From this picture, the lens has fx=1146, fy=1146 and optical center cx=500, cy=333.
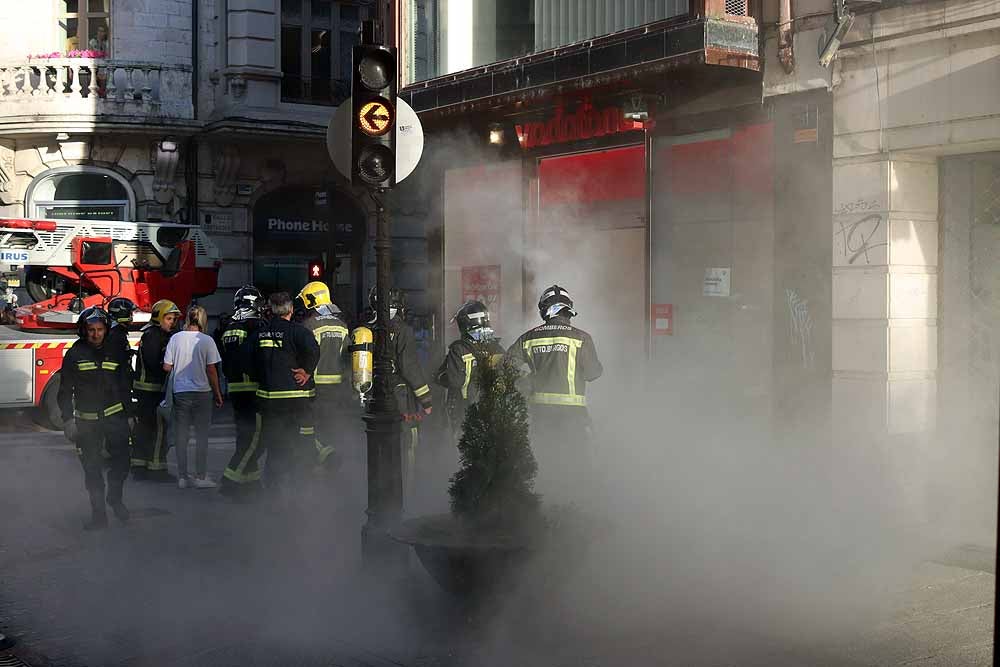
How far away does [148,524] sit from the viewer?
862 cm

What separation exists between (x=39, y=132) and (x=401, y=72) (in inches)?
410

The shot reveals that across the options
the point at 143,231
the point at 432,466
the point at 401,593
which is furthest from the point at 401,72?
the point at 401,593

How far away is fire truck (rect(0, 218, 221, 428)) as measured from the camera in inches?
587

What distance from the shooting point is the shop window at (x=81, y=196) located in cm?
2162

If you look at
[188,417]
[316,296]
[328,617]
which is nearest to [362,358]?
[316,296]

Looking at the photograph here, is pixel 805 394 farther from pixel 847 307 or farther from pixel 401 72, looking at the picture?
pixel 401 72

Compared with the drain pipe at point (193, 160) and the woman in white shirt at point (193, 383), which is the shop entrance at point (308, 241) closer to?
the drain pipe at point (193, 160)

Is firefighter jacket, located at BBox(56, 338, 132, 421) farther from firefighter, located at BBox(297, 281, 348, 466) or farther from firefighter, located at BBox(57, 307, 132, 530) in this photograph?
firefighter, located at BBox(297, 281, 348, 466)

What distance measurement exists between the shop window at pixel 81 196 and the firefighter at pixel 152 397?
469 inches

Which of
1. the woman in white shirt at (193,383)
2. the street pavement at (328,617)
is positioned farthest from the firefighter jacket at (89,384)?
the woman in white shirt at (193,383)

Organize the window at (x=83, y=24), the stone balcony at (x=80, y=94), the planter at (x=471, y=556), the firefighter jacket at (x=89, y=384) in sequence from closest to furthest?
1. the planter at (x=471, y=556)
2. the firefighter jacket at (x=89, y=384)
3. the stone balcony at (x=80, y=94)
4. the window at (x=83, y=24)

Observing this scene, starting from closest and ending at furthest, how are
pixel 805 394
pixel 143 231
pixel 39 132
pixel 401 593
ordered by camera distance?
pixel 401 593 → pixel 805 394 → pixel 143 231 → pixel 39 132

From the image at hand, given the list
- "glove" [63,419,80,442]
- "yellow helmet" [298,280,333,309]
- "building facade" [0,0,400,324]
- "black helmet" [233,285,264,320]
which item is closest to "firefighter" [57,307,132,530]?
"glove" [63,419,80,442]

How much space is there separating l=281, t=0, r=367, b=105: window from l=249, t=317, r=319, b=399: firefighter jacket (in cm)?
1467
